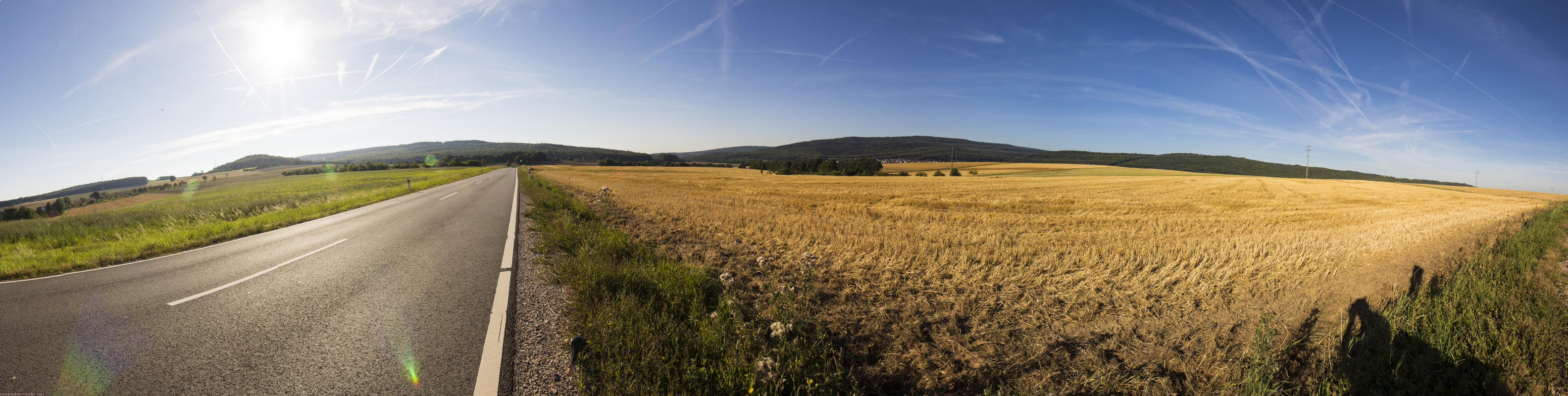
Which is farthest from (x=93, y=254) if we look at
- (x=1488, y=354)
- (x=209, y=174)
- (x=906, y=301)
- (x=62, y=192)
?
(x=209, y=174)

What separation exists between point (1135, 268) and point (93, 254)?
17.7 meters

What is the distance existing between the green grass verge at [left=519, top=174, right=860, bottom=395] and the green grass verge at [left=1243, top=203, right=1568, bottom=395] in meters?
3.21

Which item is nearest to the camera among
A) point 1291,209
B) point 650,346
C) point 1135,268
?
point 650,346

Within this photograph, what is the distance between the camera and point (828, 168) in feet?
234

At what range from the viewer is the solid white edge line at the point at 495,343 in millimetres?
3076

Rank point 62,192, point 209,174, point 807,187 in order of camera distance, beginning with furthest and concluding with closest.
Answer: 1. point 209,174
2. point 62,192
3. point 807,187

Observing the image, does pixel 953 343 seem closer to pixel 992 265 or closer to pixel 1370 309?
pixel 992 265

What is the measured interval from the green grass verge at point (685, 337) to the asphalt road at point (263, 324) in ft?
2.58

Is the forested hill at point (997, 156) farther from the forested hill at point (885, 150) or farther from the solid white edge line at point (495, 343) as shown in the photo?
the solid white edge line at point (495, 343)

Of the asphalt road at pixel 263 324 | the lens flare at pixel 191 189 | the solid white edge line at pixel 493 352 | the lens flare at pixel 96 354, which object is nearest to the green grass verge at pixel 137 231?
the asphalt road at pixel 263 324

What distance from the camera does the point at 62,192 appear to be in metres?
54.1

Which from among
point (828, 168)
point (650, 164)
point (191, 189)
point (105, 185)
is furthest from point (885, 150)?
point (105, 185)

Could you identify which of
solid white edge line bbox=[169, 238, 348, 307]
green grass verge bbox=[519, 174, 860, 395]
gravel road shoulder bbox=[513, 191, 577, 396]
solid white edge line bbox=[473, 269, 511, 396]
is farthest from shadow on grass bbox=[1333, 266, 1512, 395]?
solid white edge line bbox=[169, 238, 348, 307]

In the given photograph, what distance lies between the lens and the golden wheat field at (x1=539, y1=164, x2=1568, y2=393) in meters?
3.56
